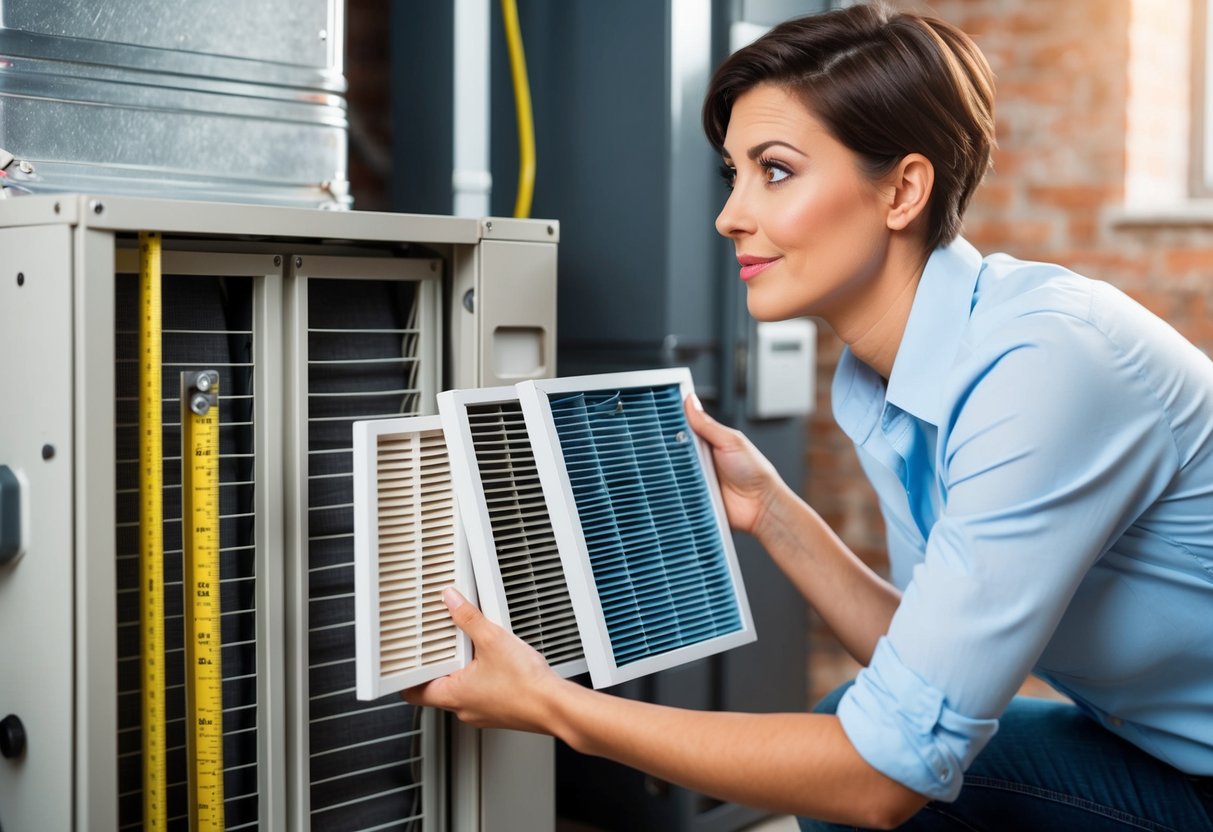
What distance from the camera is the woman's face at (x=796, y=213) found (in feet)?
3.70

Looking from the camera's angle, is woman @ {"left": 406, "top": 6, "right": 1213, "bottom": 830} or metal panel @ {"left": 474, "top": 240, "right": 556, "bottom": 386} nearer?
woman @ {"left": 406, "top": 6, "right": 1213, "bottom": 830}

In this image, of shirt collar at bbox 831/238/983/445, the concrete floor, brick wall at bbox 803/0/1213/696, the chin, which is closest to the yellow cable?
the chin

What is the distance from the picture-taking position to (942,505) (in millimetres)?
1198

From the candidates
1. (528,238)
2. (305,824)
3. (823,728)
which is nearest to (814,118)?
(528,238)

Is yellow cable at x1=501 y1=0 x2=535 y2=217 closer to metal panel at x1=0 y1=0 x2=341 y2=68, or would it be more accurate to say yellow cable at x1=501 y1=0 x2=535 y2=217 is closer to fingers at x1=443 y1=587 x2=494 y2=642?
metal panel at x1=0 y1=0 x2=341 y2=68

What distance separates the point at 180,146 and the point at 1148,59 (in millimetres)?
2081

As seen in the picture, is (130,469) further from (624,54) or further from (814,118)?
(624,54)

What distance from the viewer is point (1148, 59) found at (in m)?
2.55

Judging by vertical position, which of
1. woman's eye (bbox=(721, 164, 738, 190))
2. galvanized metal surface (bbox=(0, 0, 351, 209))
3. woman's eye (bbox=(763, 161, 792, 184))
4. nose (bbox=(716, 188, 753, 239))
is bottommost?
nose (bbox=(716, 188, 753, 239))

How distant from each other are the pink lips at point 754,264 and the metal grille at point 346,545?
12.6 inches

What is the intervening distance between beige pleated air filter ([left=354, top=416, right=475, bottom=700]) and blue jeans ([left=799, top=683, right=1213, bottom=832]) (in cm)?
51

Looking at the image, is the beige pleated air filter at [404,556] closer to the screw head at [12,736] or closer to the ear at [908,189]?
the screw head at [12,736]

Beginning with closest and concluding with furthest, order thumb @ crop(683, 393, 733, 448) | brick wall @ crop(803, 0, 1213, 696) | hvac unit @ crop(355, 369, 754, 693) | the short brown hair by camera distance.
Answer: hvac unit @ crop(355, 369, 754, 693) < the short brown hair < thumb @ crop(683, 393, 733, 448) < brick wall @ crop(803, 0, 1213, 696)

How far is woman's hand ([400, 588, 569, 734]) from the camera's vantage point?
996 mm
